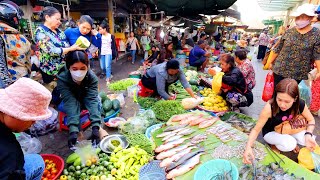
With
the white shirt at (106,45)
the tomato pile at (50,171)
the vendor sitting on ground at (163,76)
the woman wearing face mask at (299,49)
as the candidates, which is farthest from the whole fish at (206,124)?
the white shirt at (106,45)

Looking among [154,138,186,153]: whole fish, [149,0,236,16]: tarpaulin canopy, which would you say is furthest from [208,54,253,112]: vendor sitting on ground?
[149,0,236,16]: tarpaulin canopy

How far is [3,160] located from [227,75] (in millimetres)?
3895

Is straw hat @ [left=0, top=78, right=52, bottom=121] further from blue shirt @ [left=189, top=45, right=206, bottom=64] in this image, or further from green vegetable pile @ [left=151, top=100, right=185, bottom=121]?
blue shirt @ [left=189, top=45, right=206, bottom=64]

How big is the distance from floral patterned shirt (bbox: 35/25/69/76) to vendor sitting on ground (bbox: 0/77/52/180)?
2173 millimetres

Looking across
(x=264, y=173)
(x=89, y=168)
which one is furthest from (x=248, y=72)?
(x=89, y=168)

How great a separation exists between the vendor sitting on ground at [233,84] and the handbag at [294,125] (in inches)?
58.4

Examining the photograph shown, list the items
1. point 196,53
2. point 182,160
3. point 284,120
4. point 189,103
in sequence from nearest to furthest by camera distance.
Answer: point 182,160 < point 284,120 < point 189,103 < point 196,53

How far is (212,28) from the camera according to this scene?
48.6 feet

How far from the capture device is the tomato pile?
97.1 inches

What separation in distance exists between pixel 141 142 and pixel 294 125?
205 centimetres

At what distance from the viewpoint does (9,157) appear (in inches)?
54.4

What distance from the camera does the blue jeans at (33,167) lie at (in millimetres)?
2021

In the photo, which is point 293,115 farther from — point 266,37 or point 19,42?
point 266,37

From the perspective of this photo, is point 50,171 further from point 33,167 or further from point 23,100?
point 23,100
